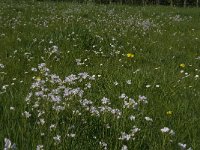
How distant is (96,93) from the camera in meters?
5.60

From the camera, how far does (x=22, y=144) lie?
3186mm

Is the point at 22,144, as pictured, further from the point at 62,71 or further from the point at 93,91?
the point at 62,71

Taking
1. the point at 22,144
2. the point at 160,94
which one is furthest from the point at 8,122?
the point at 160,94

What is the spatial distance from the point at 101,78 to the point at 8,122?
3.05 m

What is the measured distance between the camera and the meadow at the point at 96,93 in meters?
3.67

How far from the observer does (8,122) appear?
364cm

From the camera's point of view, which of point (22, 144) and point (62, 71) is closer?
point (22, 144)

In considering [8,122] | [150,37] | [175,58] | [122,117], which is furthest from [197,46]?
[8,122]

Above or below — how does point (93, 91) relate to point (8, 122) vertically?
below

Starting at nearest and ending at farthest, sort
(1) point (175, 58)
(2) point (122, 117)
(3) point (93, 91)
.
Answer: (2) point (122, 117), (3) point (93, 91), (1) point (175, 58)

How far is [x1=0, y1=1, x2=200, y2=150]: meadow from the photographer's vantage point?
3.67 metres

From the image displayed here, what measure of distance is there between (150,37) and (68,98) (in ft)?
25.3

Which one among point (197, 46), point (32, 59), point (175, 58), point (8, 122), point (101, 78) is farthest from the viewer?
point (197, 46)

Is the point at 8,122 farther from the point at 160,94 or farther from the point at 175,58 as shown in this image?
the point at 175,58
